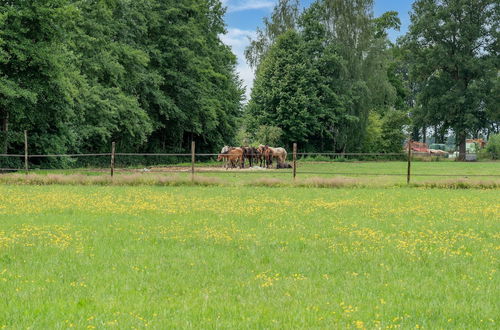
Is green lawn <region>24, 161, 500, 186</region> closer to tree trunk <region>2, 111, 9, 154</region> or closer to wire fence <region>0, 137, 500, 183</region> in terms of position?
wire fence <region>0, 137, 500, 183</region>

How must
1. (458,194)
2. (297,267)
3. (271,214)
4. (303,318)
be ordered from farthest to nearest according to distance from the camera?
(458,194) → (271,214) → (297,267) → (303,318)

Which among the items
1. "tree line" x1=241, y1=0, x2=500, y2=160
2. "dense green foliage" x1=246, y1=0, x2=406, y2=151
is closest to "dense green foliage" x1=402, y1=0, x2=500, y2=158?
"tree line" x1=241, y1=0, x2=500, y2=160

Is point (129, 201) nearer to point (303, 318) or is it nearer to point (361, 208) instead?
point (361, 208)

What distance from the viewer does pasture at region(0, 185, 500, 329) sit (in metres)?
5.34

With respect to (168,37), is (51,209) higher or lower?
lower

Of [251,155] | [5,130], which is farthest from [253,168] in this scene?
[5,130]

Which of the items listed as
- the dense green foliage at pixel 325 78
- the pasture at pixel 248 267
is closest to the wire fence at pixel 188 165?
the dense green foliage at pixel 325 78

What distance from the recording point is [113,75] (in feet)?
127

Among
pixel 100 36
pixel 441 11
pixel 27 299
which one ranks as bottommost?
pixel 27 299

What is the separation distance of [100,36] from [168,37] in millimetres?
9461

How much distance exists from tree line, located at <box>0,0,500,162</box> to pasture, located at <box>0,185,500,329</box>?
56.0 ft

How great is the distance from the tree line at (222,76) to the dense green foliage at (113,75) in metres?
0.11

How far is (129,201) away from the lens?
1597cm

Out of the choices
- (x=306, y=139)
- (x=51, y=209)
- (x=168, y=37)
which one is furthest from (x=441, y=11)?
(x=51, y=209)
